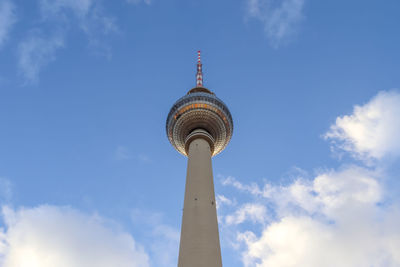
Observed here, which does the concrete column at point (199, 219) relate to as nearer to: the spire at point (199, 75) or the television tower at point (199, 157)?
the television tower at point (199, 157)

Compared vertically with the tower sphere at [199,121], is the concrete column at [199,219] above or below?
below

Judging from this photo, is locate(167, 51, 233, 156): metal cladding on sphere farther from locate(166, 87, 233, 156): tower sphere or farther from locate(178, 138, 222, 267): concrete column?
locate(178, 138, 222, 267): concrete column

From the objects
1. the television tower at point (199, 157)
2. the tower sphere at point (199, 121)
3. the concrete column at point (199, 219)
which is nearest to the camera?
the concrete column at point (199, 219)

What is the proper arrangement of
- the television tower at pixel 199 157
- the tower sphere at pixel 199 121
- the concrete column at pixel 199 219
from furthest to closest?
the tower sphere at pixel 199 121
the television tower at pixel 199 157
the concrete column at pixel 199 219


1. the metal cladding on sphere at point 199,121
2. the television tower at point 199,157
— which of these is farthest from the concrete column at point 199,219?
the metal cladding on sphere at point 199,121

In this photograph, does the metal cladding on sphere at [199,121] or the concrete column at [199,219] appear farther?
the metal cladding on sphere at [199,121]

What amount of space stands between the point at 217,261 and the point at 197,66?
44.1 meters

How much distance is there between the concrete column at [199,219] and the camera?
37.8 m

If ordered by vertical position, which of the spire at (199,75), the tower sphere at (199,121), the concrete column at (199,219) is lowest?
the concrete column at (199,219)

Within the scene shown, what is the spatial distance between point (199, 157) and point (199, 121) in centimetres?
839

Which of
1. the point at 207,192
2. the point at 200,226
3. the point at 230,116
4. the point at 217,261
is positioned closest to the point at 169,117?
the point at 230,116

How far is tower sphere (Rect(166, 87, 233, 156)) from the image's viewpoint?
55.9m

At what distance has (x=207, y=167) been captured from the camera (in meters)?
48.2

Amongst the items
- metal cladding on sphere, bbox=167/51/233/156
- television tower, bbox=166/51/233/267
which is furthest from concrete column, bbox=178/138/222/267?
metal cladding on sphere, bbox=167/51/233/156
